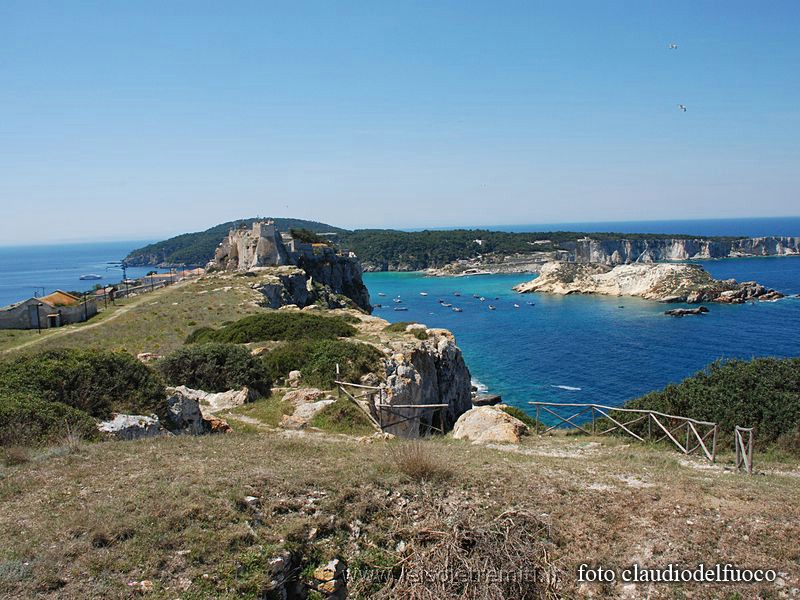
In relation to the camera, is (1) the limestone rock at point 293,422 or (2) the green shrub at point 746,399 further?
(1) the limestone rock at point 293,422

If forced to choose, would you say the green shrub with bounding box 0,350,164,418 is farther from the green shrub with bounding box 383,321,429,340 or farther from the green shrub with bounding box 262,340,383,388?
the green shrub with bounding box 383,321,429,340

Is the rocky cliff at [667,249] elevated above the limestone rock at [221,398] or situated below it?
above

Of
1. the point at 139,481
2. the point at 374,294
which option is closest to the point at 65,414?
the point at 139,481

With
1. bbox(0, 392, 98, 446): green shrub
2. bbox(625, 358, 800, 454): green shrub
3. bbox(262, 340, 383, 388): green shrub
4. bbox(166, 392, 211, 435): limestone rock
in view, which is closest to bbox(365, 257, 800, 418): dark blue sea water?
bbox(262, 340, 383, 388): green shrub

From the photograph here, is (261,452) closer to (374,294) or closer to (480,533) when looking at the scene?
(480,533)

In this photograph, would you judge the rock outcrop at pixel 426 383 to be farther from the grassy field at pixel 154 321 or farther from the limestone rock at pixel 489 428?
the grassy field at pixel 154 321

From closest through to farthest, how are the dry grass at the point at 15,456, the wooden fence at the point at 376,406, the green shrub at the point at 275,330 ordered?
the dry grass at the point at 15,456, the wooden fence at the point at 376,406, the green shrub at the point at 275,330

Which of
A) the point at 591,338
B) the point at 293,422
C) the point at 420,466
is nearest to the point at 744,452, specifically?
the point at 420,466

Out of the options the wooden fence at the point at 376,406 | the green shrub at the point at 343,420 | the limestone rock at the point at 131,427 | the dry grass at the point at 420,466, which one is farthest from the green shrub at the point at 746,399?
the limestone rock at the point at 131,427
